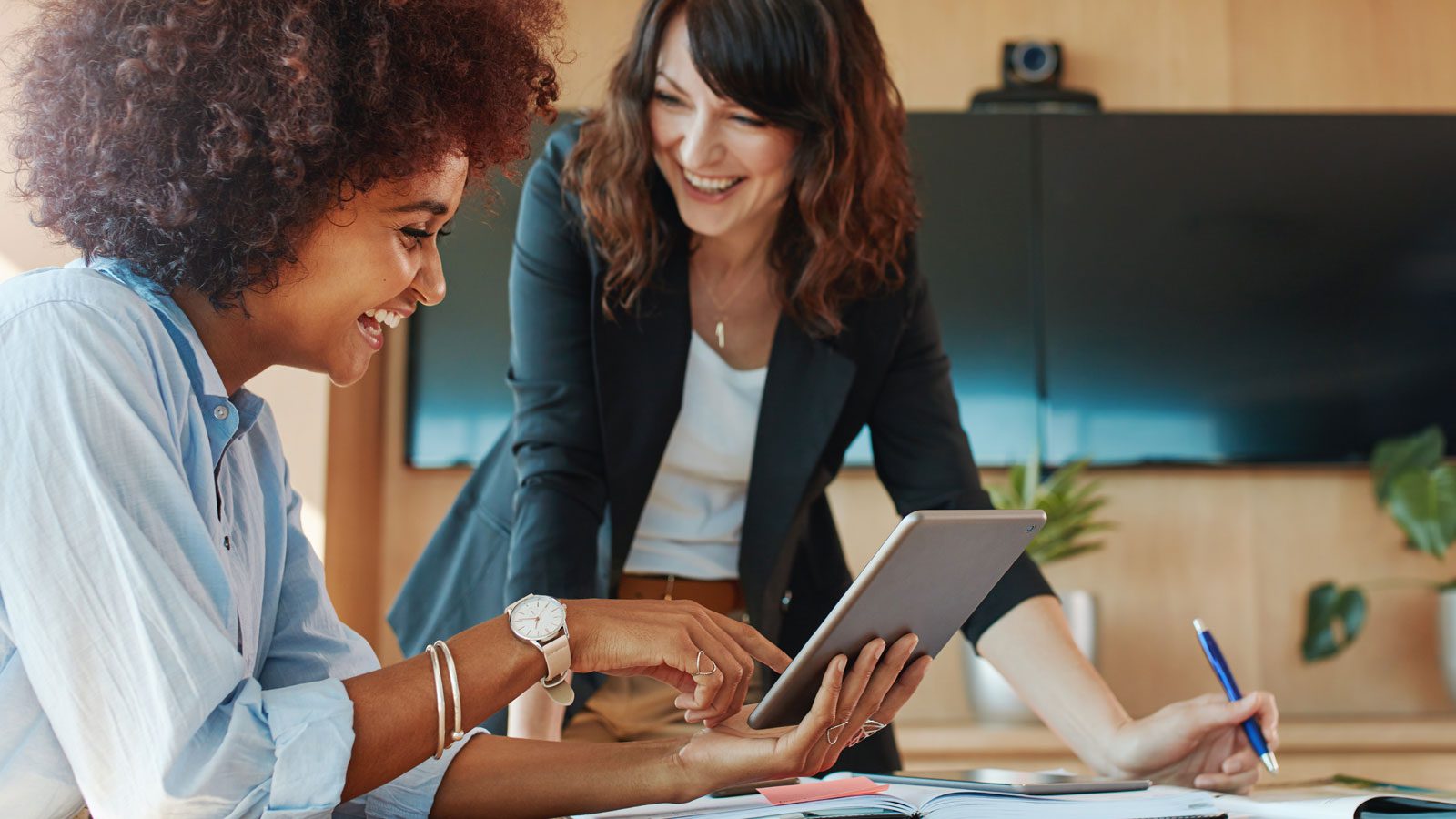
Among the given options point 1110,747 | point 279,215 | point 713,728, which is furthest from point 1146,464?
point 279,215

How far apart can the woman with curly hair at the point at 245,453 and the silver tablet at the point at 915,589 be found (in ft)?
0.07

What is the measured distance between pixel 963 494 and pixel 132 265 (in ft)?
3.10

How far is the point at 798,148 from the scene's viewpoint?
1.54 m

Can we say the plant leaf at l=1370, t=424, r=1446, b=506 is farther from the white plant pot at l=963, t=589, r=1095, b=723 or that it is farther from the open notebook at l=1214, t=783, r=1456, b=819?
the open notebook at l=1214, t=783, r=1456, b=819

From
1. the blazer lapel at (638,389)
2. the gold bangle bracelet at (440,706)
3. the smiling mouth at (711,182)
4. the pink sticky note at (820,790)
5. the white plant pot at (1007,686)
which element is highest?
the smiling mouth at (711,182)

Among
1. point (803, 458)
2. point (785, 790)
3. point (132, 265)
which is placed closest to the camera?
point (132, 265)

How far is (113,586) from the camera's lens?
→ 0.71 meters

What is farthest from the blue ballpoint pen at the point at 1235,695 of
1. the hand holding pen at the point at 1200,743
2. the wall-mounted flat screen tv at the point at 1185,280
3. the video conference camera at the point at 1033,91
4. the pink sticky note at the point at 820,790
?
the video conference camera at the point at 1033,91

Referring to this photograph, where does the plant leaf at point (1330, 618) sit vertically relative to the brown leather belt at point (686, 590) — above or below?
below

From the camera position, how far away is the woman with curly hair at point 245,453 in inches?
28.1

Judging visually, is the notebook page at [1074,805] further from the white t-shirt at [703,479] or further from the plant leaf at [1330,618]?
the plant leaf at [1330,618]

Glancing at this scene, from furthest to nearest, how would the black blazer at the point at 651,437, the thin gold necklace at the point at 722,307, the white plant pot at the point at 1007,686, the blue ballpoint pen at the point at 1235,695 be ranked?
the white plant pot at the point at 1007,686, the thin gold necklace at the point at 722,307, the black blazer at the point at 651,437, the blue ballpoint pen at the point at 1235,695

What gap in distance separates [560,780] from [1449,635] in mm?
2958

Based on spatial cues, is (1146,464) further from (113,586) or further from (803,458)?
(113,586)
